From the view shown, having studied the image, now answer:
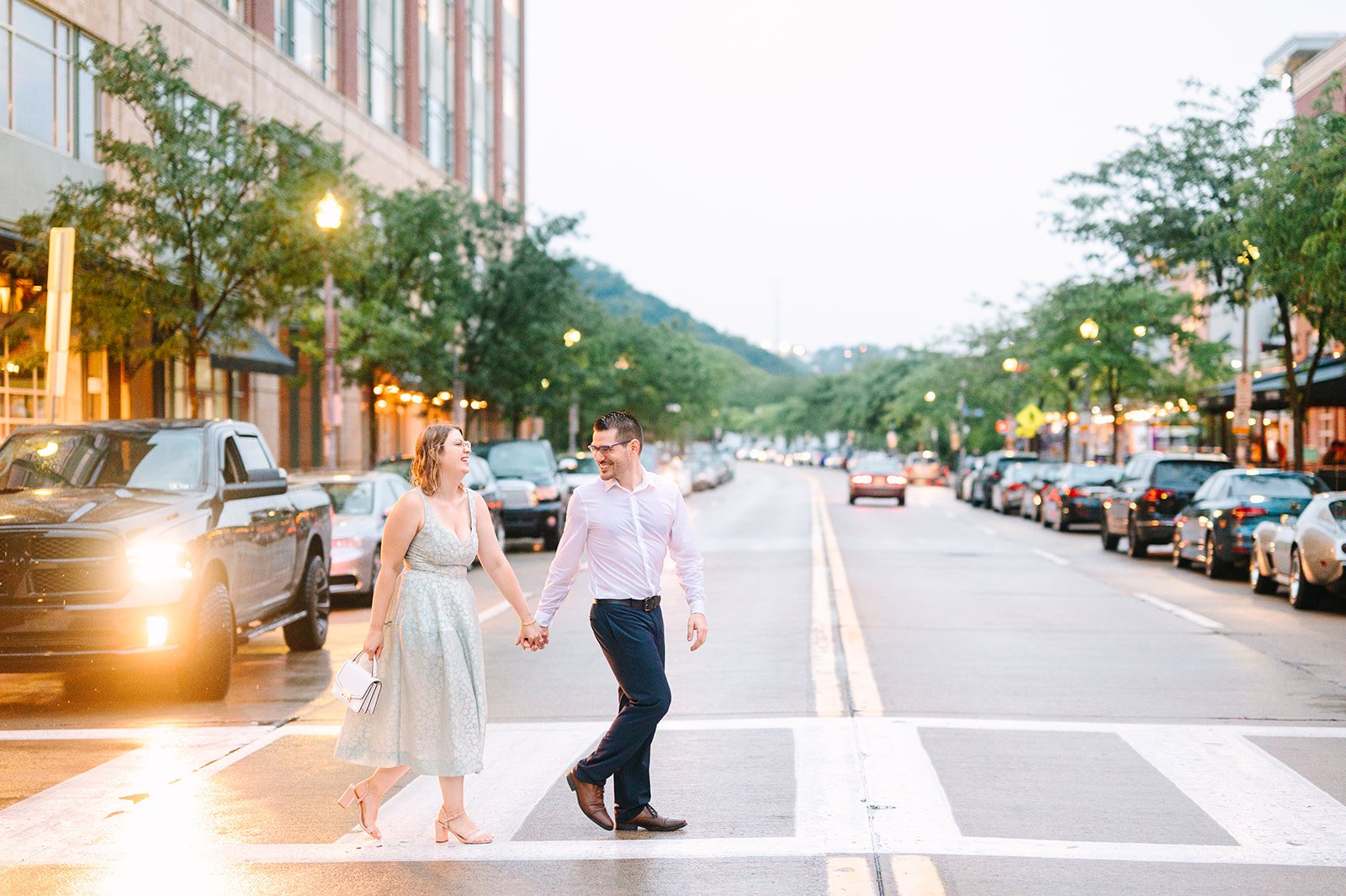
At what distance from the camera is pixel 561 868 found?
20.0 ft

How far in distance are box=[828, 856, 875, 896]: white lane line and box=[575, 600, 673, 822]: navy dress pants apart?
3.07ft

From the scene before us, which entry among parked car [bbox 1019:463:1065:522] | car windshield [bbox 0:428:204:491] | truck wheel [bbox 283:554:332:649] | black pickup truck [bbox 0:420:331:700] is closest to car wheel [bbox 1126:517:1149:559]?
parked car [bbox 1019:463:1065:522]

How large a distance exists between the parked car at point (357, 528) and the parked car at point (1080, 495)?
721 inches

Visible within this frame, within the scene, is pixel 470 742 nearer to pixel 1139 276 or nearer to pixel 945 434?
pixel 1139 276

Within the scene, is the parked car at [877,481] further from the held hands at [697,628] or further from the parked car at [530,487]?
the held hands at [697,628]

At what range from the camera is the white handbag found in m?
6.25

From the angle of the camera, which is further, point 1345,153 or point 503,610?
point 1345,153

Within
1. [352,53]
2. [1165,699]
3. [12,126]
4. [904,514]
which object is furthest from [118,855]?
[352,53]

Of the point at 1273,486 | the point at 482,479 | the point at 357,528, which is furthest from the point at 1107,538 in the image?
the point at 357,528

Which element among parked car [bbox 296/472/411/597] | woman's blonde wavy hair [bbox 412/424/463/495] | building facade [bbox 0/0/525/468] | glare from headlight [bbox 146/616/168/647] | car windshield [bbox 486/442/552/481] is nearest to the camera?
woman's blonde wavy hair [bbox 412/424/463/495]

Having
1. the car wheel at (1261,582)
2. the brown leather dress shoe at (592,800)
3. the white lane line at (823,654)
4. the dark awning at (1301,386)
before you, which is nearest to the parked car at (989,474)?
the dark awning at (1301,386)

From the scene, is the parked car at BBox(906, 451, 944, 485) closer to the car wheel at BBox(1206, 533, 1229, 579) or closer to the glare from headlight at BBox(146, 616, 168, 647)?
the car wheel at BBox(1206, 533, 1229, 579)

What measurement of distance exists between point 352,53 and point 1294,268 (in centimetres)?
2806

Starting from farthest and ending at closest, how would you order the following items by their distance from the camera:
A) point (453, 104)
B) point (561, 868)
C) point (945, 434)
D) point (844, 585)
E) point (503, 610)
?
Answer: point (945, 434)
point (453, 104)
point (844, 585)
point (503, 610)
point (561, 868)
